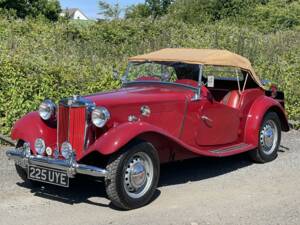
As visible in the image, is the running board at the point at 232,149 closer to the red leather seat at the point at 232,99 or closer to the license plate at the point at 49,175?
the red leather seat at the point at 232,99

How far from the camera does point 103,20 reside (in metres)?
19.5

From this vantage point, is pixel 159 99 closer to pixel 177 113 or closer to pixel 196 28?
pixel 177 113

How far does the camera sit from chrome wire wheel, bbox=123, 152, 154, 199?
584 cm

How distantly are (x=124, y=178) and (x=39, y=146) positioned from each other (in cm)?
112

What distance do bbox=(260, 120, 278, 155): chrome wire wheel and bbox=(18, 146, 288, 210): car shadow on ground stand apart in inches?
13.1

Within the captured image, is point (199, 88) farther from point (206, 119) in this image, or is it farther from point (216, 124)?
point (216, 124)

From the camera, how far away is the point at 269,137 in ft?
27.4

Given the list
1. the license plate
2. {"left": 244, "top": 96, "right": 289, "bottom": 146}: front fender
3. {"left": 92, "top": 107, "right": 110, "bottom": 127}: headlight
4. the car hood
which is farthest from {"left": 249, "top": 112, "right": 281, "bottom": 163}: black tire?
the license plate

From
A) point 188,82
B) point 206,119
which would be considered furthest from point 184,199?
point 188,82

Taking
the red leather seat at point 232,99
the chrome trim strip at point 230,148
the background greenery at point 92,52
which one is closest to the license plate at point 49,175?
the chrome trim strip at point 230,148

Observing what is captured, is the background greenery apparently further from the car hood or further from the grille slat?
the grille slat

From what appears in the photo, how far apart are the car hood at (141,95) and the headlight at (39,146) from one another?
734 millimetres

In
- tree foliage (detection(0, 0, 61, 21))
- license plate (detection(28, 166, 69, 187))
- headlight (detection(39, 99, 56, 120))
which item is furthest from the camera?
tree foliage (detection(0, 0, 61, 21))

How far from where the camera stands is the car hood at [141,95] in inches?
247
